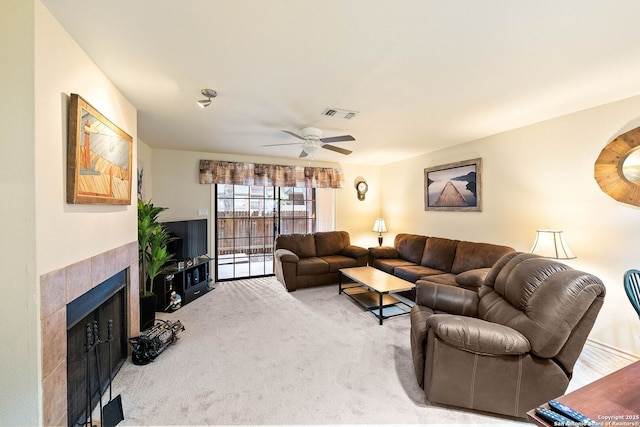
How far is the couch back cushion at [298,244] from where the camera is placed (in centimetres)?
487

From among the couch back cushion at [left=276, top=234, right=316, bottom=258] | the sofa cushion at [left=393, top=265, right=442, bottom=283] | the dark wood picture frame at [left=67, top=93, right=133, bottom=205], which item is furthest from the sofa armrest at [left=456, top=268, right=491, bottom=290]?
the dark wood picture frame at [left=67, top=93, right=133, bottom=205]

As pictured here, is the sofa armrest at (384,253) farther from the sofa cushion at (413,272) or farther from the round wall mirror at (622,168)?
the round wall mirror at (622,168)

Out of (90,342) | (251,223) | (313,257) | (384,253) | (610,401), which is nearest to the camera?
(610,401)

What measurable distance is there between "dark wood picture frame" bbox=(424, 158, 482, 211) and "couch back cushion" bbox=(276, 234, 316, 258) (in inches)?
91.1

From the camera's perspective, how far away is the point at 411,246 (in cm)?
462

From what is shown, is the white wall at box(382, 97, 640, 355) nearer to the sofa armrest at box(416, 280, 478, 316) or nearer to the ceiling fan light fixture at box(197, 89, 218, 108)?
the sofa armrest at box(416, 280, 478, 316)

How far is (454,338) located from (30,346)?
7.53 ft

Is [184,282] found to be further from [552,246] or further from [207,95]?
[552,246]

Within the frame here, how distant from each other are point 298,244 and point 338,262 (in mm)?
865

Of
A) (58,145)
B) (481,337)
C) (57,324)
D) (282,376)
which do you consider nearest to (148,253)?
(57,324)

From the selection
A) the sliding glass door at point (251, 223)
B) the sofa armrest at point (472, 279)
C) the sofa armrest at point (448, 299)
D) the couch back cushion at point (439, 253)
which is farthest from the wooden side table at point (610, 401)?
the sliding glass door at point (251, 223)

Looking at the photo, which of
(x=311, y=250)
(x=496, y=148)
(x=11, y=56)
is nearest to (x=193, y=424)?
(x=11, y=56)

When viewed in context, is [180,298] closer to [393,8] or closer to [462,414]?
[462,414]

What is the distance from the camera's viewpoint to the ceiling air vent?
2699mm
